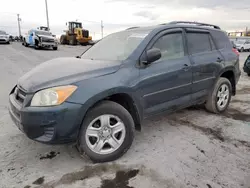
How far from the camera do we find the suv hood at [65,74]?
252 cm

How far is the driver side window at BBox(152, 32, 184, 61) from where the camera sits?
11.0 ft

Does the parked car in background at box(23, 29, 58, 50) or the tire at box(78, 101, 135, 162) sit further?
the parked car in background at box(23, 29, 58, 50)

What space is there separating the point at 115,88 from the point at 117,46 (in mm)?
1109

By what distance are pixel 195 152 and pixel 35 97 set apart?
85.5 inches

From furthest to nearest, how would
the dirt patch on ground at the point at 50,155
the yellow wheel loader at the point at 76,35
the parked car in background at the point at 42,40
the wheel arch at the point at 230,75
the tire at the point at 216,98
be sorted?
the yellow wheel loader at the point at 76,35
the parked car in background at the point at 42,40
the wheel arch at the point at 230,75
the tire at the point at 216,98
the dirt patch on ground at the point at 50,155

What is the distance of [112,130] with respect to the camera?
275 centimetres

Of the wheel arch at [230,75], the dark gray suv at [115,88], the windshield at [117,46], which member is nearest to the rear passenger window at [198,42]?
the dark gray suv at [115,88]

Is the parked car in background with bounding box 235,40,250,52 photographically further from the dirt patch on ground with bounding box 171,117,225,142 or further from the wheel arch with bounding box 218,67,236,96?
the dirt patch on ground with bounding box 171,117,225,142

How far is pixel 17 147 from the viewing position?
3.10m

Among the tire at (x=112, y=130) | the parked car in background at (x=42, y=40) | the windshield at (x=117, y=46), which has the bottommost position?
the tire at (x=112, y=130)

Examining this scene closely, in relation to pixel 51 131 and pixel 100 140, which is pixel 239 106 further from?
pixel 51 131

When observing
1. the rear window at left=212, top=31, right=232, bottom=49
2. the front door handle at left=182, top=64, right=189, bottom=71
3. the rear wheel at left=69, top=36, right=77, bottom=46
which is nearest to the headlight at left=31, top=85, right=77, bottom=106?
the front door handle at left=182, top=64, right=189, bottom=71

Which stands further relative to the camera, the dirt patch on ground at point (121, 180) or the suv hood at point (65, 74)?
the suv hood at point (65, 74)

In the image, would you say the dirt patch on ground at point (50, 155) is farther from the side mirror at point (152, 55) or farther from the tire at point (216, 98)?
the tire at point (216, 98)
